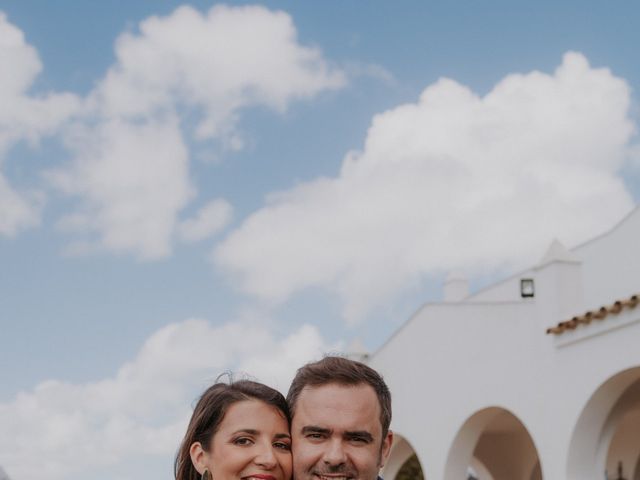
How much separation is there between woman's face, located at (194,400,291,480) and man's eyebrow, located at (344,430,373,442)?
0.74 feet

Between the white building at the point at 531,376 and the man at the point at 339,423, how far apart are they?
25.9 ft

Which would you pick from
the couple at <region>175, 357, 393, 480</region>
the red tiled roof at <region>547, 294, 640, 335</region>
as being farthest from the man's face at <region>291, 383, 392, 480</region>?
the red tiled roof at <region>547, 294, 640, 335</region>

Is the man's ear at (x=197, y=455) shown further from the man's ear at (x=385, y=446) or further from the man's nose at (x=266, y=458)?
the man's ear at (x=385, y=446)

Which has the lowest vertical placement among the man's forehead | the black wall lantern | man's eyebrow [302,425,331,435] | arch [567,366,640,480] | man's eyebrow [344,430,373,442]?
man's eyebrow [344,430,373,442]

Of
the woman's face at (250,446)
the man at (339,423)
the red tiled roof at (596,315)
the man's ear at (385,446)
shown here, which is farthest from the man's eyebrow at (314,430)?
the red tiled roof at (596,315)

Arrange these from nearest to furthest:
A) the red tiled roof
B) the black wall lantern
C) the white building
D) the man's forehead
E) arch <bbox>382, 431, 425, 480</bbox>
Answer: the man's forehead < the red tiled roof < the white building < the black wall lantern < arch <bbox>382, 431, 425, 480</bbox>

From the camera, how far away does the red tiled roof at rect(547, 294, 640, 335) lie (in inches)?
419

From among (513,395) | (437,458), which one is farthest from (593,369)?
(437,458)

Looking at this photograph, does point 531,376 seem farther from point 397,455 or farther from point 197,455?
point 197,455

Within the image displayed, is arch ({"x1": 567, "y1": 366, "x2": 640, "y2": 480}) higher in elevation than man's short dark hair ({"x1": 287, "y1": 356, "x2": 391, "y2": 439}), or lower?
higher

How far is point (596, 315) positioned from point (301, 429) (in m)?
8.54

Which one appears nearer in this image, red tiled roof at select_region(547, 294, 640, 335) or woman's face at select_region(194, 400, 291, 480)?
woman's face at select_region(194, 400, 291, 480)

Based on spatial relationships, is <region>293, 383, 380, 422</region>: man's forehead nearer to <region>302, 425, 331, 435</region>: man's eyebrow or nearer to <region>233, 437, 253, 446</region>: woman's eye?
<region>302, 425, 331, 435</region>: man's eyebrow

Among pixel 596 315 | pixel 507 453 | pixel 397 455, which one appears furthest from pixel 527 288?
pixel 507 453
